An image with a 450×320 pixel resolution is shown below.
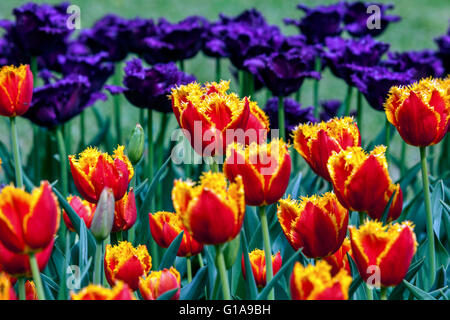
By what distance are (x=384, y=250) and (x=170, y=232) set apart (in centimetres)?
47

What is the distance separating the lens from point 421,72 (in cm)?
224

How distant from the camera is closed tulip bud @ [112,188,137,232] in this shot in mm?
1210

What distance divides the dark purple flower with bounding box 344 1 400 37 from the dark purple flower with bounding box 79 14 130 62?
2.96 ft

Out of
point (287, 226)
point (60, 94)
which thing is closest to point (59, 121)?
point (60, 94)

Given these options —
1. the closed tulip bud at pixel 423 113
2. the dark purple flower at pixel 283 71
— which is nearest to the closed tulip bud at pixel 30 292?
the closed tulip bud at pixel 423 113

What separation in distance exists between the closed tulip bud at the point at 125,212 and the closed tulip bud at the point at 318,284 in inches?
18.9

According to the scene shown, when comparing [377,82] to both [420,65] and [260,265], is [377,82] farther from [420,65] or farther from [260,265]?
[260,265]

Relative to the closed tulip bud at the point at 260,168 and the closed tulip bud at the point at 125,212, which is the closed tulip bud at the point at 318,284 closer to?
the closed tulip bud at the point at 260,168

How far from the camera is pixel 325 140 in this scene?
1.12m

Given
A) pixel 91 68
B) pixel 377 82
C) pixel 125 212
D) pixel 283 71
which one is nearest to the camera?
pixel 125 212

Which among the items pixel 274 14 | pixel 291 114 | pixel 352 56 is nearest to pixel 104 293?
pixel 291 114

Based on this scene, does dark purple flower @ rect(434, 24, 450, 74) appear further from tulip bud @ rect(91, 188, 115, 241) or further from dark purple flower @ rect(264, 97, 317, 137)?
tulip bud @ rect(91, 188, 115, 241)

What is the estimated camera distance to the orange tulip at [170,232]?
A: 4.00 ft
